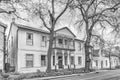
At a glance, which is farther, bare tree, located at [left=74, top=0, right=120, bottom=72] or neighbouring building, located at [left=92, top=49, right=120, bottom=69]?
neighbouring building, located at [left=92, top=49, right=120, bottom=69]

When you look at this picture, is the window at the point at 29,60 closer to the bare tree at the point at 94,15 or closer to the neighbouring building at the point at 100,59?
the bare tree at the point at 94,15

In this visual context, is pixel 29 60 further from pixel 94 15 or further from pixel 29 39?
pixel 94 15

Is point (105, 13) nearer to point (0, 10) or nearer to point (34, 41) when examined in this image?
point (34, 41)

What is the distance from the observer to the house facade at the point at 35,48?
24328 millimetres

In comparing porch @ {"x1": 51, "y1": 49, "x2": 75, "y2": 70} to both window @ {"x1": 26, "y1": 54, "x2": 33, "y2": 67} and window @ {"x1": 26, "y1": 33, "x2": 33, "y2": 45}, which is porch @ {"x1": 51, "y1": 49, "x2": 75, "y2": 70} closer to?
window @ {"x1": 26, "y1": 54, "x2": 33, "y2": 67}

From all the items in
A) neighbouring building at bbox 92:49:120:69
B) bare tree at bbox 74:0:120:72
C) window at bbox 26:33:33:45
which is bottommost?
neighbouring building at bbox 92:49:120:69

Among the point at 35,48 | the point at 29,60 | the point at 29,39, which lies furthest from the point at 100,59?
the point at 29,39

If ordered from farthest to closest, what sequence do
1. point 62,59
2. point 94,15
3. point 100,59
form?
point 100,59
point 62,59
point 94,15

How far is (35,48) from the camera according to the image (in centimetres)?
→ 2664

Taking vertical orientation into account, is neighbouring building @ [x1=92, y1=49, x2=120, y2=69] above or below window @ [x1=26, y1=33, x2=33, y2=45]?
below

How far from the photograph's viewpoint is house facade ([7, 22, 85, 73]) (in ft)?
79.8

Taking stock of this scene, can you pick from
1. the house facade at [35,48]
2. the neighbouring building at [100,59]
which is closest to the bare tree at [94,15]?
the house facade at [35,48]

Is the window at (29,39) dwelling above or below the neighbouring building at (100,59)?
above

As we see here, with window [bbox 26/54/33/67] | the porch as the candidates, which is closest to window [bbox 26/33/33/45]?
window [bbox 26/54/33/67]
